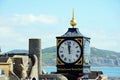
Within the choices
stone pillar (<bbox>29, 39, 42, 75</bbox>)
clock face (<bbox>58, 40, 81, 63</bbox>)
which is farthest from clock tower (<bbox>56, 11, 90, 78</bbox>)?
stone pillar (<bbox>29, 39, 42, 75</bbox>)

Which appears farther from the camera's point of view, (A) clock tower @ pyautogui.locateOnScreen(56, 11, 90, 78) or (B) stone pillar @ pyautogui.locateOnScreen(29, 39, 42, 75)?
(B) stone pillar @ pyautogui.locateOnScreen(29, 39, 42, 75)

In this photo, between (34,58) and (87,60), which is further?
(34,58)

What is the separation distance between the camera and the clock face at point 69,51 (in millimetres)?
17422

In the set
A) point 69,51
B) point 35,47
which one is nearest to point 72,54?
point 69,51

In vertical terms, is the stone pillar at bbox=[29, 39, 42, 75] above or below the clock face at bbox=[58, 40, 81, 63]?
above

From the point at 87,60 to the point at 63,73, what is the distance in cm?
86

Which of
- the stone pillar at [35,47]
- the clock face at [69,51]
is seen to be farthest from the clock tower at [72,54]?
the stone pillar at [35,47]

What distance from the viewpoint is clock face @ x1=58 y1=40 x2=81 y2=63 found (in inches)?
686

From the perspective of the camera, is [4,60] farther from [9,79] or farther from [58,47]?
[58,47]

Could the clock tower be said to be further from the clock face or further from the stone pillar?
the stone pillar

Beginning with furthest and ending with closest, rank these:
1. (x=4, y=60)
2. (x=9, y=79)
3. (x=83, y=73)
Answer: (x=4, y=60) < (x=9, y=79) < (x=83, y=73)

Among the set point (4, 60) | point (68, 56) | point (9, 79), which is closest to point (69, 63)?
point (68, 56)

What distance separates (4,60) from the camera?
126 ft

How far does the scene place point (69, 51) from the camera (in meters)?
17.6
